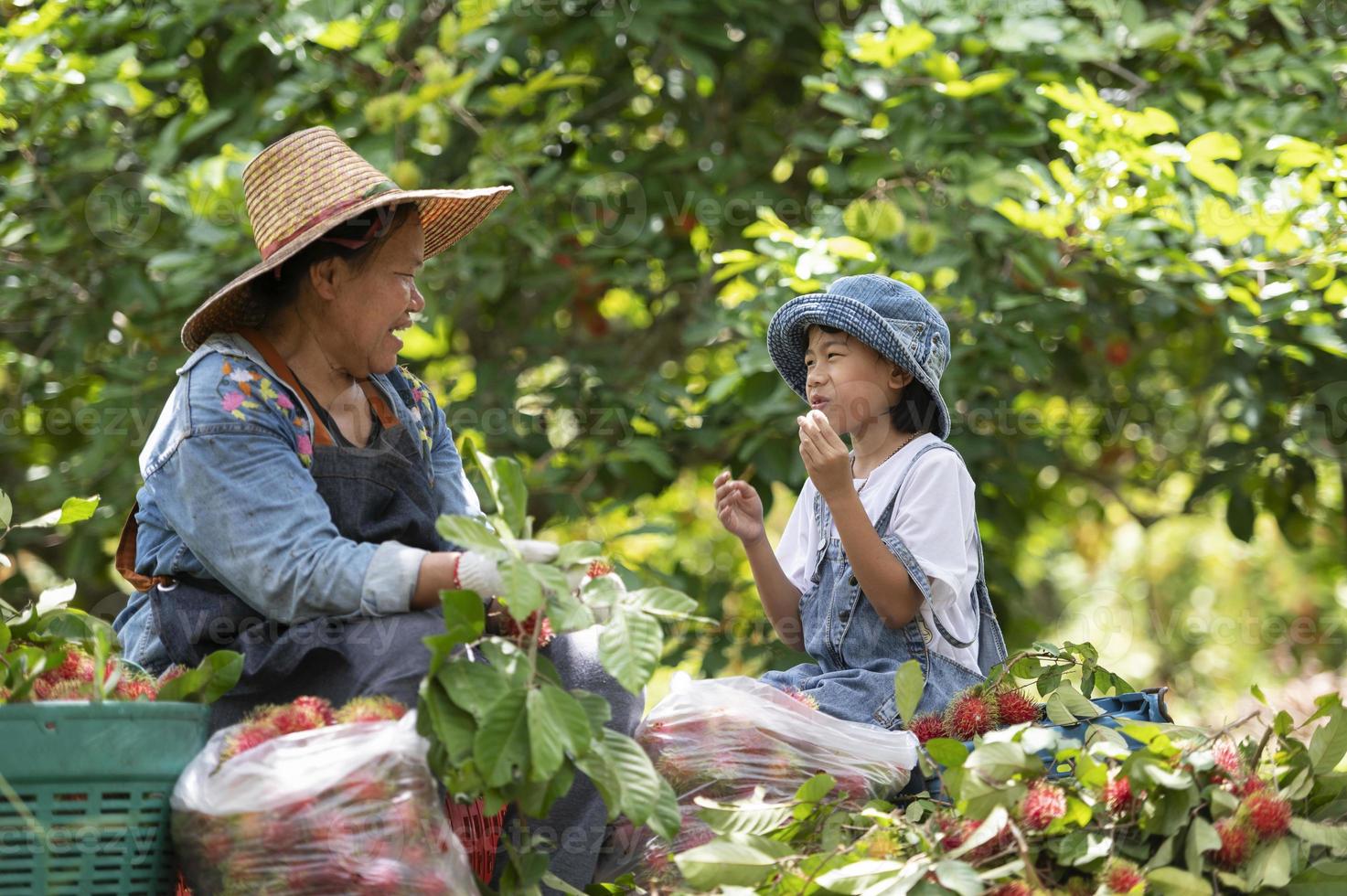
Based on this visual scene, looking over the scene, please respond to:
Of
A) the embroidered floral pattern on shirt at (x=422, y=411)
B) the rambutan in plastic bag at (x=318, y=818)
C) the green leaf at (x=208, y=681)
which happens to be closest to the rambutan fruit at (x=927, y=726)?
the rambutan in plastic bag at (x=318, y=818)

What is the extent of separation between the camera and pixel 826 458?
2465 mm

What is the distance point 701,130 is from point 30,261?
7.15ft

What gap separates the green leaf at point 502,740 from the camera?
1816 millimetres

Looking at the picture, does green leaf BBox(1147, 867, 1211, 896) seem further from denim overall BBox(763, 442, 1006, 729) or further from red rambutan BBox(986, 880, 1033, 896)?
denim overall BBox(763, 442, 1006, 729)

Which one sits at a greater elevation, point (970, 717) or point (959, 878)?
point (959, 878)

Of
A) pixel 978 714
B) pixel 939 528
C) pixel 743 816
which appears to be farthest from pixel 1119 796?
pixel 939 528

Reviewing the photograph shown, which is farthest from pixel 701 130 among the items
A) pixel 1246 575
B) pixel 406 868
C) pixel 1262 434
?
pixel 1246 575

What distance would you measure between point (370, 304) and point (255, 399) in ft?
0.94

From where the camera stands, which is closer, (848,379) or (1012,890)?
(1012,890)

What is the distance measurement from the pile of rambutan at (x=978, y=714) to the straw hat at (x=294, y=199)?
1.27 meters

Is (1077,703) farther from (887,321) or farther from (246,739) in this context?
(246,739)

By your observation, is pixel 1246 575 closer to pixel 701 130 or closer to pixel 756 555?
pixel 701 130

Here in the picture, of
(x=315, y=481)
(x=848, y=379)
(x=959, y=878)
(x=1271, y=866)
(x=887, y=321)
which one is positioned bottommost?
(x=1271, y=866)

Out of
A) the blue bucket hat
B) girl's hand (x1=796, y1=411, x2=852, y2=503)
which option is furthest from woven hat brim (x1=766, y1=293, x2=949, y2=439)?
girl's hand (x1=796, y1=411, x2=852, y2=503)
